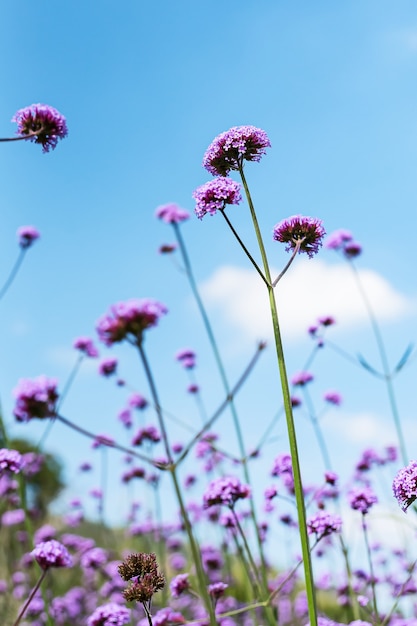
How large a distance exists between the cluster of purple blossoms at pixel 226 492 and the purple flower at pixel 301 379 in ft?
7.05

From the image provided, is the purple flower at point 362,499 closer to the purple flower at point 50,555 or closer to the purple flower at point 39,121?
the purple flower at point 50,555

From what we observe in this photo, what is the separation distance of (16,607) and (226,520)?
4858 millimetres

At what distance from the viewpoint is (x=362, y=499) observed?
388 cm

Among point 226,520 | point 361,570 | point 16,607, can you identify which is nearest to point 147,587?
point 226,520

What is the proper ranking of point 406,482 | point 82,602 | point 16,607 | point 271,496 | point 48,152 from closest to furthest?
point 406,482 → point 48,152 → point 271,496 → point 16,607 → point 82,602

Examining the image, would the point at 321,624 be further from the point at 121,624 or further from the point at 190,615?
the point at 190,615

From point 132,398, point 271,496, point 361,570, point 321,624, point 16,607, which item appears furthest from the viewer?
point 16,607

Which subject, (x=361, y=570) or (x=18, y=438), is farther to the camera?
(x=18, y=438)

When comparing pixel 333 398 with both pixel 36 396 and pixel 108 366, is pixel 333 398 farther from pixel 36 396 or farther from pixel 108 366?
pixel 36 396

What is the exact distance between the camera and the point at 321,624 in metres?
3.73

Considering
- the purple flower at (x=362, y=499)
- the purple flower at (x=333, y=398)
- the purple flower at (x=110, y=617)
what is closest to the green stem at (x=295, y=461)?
the purple flower at (x=362, y=499)

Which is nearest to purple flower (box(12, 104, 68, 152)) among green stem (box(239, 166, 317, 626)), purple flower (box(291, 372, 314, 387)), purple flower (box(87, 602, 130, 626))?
green stem (box(239, 166, 317, 626))

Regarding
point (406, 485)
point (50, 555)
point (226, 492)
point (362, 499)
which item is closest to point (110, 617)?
point (50, 555)

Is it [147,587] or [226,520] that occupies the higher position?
[226,520]
